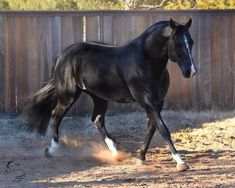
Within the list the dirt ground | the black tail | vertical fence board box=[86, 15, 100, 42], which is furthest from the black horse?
vertical fence board box=[86, 15, 100, 42]

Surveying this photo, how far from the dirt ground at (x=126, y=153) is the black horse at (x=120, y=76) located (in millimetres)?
301

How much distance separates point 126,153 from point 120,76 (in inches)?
51.4

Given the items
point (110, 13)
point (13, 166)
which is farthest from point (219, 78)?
point (13, 166)

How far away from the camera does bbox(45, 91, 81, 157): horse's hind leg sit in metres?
8.09

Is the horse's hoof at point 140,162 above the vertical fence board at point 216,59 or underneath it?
underneath

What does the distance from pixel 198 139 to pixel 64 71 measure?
2.54 m

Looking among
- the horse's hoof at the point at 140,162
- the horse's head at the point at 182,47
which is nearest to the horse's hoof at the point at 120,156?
the horse's hoof at the point at 140,162

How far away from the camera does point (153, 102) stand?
23.5 ft

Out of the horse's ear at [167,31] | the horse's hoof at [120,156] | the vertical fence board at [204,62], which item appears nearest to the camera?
the horse's ear at [167,31]

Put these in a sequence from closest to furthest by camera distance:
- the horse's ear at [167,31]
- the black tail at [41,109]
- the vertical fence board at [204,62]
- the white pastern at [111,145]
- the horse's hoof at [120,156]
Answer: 1. the horse's ear at [167,31]
2. the horse's hoof at [120,156]
3. the white pastern at [111,145]
4. the black tail at [41,109]
5. the vertical fence board at [204,62]

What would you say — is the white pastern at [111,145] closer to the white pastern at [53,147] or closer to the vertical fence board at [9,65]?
the white pastern at [53,147]

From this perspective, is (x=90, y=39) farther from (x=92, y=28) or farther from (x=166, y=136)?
(x=166, y=136)

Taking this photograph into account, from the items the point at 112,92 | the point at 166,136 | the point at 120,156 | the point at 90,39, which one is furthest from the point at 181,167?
the point at 90,39

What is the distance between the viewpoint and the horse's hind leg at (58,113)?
319 inches
